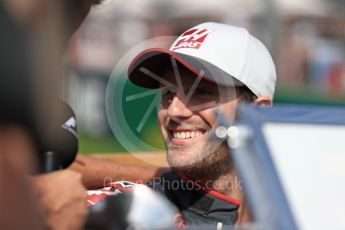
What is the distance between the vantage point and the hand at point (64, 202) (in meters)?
1.52

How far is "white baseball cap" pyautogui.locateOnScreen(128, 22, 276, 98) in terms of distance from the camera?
2.62 metres

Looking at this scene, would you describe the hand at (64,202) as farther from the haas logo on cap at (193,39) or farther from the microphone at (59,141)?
the haas logo on cap at (193,39)

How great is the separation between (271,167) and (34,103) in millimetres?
541

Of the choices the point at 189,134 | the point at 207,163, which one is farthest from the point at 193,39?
the point at 207,163

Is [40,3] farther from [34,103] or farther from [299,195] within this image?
[299,195]

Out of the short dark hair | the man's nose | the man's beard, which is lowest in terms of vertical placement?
the man's beard

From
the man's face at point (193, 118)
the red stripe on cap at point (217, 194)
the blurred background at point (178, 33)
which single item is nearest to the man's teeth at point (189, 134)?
the man's face at point (193, 118)

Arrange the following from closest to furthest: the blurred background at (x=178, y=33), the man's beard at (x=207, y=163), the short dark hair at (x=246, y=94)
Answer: the man's beard at (x=207, y=163) → the short dark hair at (x=246, y=94) → the blurred background at (x=178, y=33)

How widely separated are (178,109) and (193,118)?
6cm

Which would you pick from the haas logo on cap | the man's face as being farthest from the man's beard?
the haas logo on cap

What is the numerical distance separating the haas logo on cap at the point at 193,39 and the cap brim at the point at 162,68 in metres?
0.08

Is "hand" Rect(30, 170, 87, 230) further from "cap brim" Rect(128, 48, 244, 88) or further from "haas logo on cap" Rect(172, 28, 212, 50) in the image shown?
"haas logo on cap" Rect(172, 28, 212, 50)

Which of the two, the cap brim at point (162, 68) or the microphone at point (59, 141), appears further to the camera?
the cap brim at point (162, 68)

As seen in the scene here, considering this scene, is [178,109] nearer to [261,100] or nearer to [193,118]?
[193,118]
